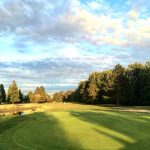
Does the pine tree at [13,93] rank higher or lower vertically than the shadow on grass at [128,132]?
higher

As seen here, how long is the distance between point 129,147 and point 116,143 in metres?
1.23

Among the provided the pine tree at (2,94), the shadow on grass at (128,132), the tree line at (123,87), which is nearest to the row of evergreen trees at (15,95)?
the pine tree at (2,94)

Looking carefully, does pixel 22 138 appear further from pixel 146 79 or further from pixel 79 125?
pixel 146 79

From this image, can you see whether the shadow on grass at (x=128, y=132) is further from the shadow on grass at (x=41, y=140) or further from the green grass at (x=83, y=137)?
the shadow on grass at (x=41, y=140)

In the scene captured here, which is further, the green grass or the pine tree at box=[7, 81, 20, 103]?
the pine tree at box=[7, 81, 20, 103]

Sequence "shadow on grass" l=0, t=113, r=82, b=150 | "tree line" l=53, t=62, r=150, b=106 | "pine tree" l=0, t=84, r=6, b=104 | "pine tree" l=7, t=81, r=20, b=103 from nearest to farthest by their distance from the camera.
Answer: "shadow on grass" l=0, t=113, r=82, b=150 → "tree line" l=53, t=62, r=150, b=106 → "pine tree" l=7, t=81, r=20, b=103 → "pine tree" l=0, t=84, r=6, b=104

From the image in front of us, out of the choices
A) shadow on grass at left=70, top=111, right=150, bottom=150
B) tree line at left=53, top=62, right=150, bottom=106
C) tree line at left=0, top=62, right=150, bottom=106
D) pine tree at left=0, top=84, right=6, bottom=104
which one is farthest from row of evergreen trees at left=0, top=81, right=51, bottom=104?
shadow on grass at left=70, top=111, right=150, bottom=150

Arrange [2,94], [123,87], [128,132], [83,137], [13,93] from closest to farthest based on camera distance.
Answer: [83,137], [128,132], [123,87], [13,93], [2,94]

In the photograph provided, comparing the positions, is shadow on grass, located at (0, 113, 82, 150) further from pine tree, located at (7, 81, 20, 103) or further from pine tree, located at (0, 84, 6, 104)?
pine tree, located at (0, 84, 6, 104)

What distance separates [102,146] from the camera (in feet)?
60.8

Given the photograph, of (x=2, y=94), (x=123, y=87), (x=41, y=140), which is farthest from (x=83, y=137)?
(x=2, y=94)

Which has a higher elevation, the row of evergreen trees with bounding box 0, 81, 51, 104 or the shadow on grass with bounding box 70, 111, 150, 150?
the row of evergreen trees with bounding box 0, 81, 51, 104

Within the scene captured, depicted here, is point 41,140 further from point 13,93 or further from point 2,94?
point 2,94

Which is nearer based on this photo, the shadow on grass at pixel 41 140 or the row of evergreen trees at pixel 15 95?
the shadow on grass at pixel 41 140
